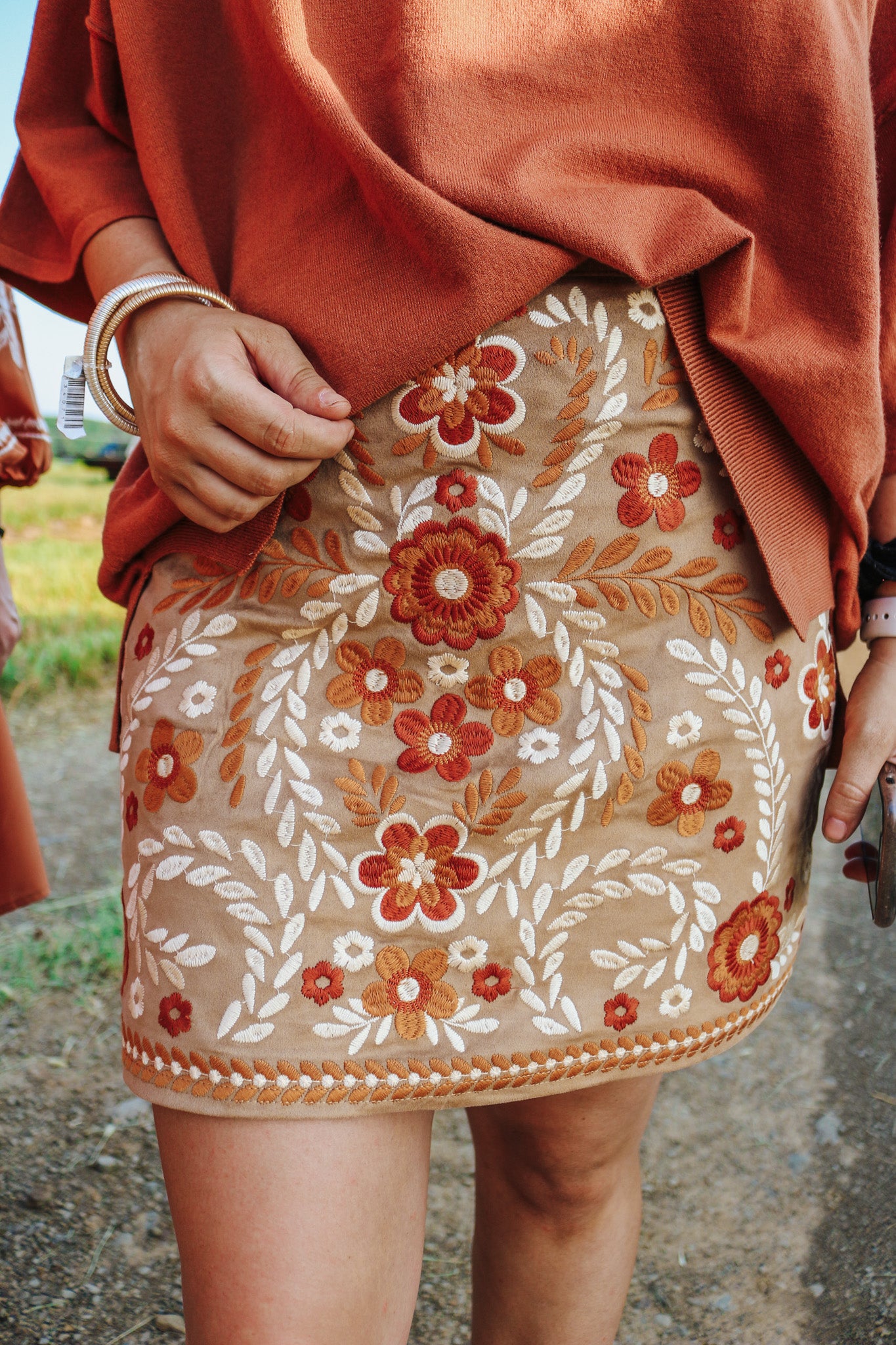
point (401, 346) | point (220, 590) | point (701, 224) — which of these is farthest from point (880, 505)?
point (220, 590)

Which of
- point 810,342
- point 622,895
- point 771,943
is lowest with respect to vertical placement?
point 771,943

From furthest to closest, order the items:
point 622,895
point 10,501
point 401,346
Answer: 1. point 10,501
2. point 622,895
3. point 401,346

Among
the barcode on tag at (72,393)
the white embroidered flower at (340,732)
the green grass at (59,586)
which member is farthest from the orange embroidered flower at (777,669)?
the green grass at (59,586)

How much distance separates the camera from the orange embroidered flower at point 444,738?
2.56 feet

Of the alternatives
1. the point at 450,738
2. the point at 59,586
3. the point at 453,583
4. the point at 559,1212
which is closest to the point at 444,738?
the point at 450,738

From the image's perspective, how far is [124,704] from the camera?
0.86 m

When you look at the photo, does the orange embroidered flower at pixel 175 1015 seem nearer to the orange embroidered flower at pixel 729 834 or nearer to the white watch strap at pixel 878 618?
the orange embroidered flower at pixel 729 834

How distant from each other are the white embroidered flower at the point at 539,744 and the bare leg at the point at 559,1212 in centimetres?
34

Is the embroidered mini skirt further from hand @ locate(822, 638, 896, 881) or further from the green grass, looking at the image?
the green grass

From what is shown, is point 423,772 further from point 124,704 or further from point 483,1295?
point 483,1295

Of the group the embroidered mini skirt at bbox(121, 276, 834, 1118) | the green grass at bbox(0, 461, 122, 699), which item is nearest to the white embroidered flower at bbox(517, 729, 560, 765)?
the embroidered mini skirt at bbox(121, 276, 834, 1118)

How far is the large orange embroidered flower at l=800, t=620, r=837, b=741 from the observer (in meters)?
0.90

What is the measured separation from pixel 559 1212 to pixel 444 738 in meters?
0.54

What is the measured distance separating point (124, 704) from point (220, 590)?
139mm
